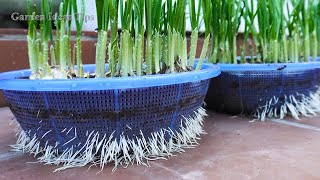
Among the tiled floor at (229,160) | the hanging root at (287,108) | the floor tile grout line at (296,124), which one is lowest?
the tiled floor at (229,160)

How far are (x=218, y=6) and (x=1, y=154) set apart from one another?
751mm

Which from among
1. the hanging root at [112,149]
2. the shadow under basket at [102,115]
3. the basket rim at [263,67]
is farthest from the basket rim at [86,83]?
the basket rim at [263,67]

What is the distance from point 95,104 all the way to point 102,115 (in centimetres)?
3

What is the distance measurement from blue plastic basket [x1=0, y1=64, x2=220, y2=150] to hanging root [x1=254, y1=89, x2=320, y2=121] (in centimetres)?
47

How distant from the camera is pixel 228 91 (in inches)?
45.9

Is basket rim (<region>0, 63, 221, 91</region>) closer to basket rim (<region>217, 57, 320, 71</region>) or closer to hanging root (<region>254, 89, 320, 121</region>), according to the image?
basket rim (<region>217, 57, 320, 71</region>)

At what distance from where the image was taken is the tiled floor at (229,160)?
2.21 ft

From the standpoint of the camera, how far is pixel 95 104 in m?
0.68

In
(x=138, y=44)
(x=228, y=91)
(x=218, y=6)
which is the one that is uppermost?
(x=218, y=6)

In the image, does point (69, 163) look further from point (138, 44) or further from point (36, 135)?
point (138, 44)

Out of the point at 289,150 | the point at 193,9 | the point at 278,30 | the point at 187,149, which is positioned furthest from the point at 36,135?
the point at 278,30

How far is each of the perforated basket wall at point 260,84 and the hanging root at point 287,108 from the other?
0.01 meters

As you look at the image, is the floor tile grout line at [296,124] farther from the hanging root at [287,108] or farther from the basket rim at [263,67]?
the basket rim at [263,67]

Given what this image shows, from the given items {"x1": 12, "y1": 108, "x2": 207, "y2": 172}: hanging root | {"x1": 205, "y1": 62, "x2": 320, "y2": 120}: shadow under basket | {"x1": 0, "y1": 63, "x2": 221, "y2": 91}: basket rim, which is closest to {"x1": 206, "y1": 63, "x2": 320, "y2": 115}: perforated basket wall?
{"x1": 205, "y1": 62, "x2": 320, "y2": 120}: shadow under basket
